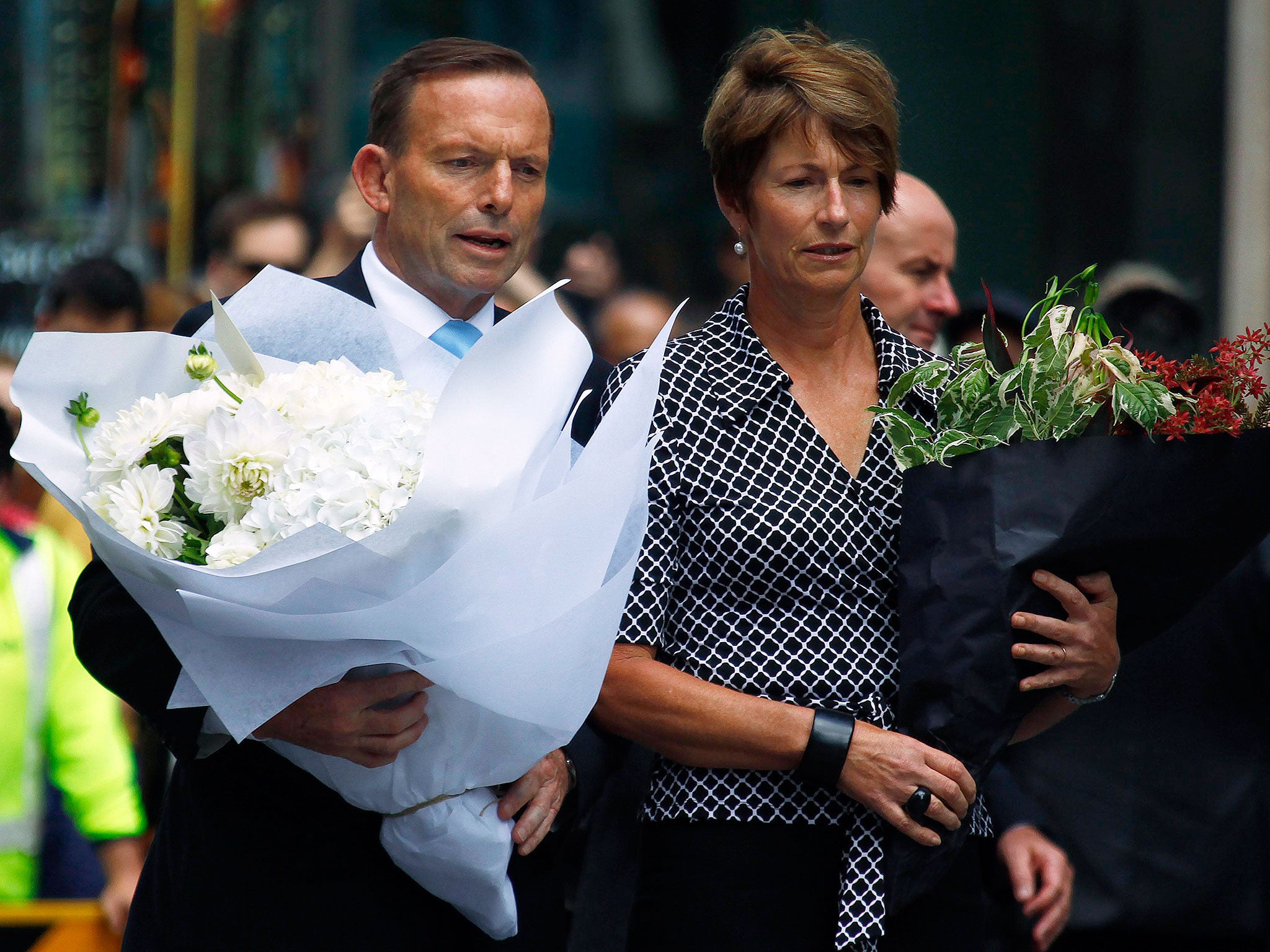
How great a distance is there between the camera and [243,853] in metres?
2.12

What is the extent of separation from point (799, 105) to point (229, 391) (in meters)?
0.96

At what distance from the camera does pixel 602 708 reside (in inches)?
88.4

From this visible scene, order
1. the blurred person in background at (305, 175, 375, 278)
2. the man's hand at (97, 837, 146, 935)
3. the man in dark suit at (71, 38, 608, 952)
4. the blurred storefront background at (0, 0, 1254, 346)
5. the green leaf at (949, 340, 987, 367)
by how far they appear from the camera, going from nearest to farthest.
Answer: the man in dark suit at (71, 38, 608, 952) < the green leaf at (949, 340, 987, 367) < the man's hand at (97, 837, 146, 935) < the blurred person in background at (305, 175, 375, 278) < the blurred storefront background at (0, 0, 1254, 346)

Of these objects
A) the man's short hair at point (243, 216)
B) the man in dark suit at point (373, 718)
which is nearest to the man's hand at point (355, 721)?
the man in dark suit at point (373, 718)

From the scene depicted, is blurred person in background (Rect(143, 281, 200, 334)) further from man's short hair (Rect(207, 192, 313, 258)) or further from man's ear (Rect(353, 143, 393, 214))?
man's ear (Rect(353, 143, 393, 214))

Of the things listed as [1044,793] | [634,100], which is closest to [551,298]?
[1044,793]

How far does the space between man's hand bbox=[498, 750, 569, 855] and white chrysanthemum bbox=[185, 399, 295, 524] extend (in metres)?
0.54

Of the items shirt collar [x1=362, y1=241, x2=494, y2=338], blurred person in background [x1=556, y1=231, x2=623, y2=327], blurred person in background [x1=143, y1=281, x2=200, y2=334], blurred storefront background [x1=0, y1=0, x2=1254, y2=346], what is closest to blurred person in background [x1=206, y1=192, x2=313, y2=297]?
blurred person in background [x1=143, y1=281, x2=200, y2=334]

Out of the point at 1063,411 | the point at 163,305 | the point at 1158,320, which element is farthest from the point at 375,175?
the point at 163,305

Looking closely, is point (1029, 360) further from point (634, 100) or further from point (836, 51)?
point (634, 100)

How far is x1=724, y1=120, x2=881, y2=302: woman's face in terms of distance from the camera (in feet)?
7.64

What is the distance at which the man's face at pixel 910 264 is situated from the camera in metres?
3.20

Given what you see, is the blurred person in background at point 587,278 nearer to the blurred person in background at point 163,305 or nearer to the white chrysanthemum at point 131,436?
the blurred person in background at point 163,305

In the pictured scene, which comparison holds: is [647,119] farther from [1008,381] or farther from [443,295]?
[1008,381]
